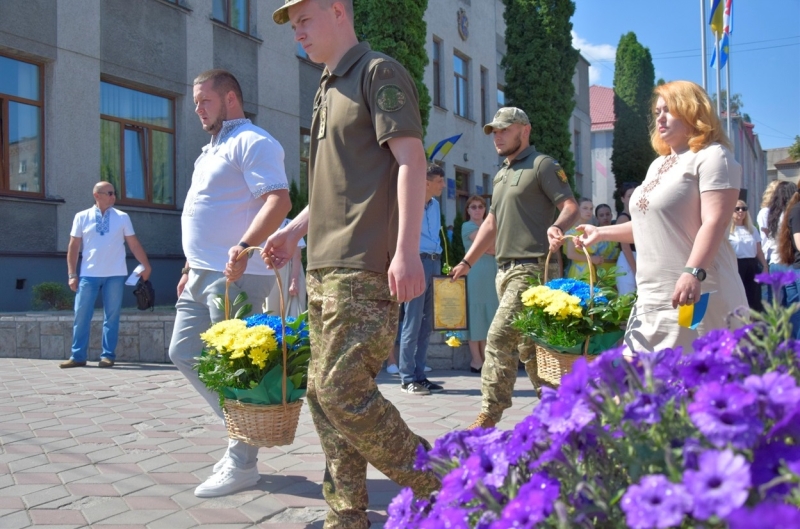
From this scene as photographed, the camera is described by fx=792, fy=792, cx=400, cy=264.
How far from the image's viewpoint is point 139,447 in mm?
4848

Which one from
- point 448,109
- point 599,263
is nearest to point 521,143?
point 599,263

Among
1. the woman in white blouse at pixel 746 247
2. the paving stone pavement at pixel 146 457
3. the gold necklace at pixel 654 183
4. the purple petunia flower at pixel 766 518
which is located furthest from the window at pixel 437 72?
the purple petunia flower at pixel 766 518

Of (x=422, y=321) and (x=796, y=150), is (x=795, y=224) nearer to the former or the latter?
(x=422, y=321)

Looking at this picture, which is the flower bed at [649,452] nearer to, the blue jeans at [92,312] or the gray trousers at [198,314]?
the gray trousers at [198,314]

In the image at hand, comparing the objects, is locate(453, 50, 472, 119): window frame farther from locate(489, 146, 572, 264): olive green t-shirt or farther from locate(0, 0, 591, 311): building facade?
locate(489, 146, 572, 264): olive green t-shirt

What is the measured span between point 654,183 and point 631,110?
1633 inches

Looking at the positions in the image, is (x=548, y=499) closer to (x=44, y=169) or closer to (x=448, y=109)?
(x=44, y=169)

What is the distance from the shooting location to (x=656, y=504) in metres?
1.08

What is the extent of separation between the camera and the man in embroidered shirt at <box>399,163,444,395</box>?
7.00m

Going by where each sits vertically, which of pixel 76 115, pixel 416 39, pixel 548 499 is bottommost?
pixel 548 499

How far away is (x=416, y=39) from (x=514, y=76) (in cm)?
1020

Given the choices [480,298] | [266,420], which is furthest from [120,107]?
[266,420]

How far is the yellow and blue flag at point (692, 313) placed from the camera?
3137mm

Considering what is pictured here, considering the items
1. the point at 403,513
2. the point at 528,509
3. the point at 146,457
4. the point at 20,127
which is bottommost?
the point at 146,457
